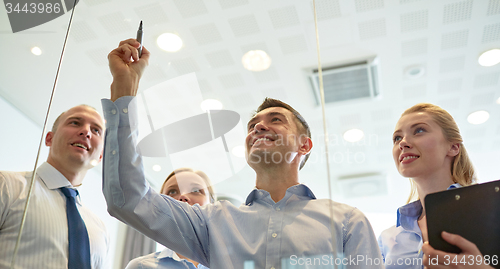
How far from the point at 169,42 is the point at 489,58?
1774 mm

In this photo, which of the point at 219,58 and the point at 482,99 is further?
the point at 482,99

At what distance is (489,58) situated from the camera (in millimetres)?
2133

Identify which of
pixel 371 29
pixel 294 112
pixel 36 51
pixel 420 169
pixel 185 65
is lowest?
pixel 420 169

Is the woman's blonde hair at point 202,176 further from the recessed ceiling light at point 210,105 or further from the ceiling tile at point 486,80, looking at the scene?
the ceiling tile at point 486,80

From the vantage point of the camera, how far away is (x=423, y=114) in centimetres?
132

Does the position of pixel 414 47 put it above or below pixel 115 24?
above

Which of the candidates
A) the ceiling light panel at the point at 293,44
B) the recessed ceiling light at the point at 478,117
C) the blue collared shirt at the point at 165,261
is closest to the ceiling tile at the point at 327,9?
the ceiling light panel at the point at 293,44

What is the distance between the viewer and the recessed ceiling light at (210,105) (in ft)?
4.68

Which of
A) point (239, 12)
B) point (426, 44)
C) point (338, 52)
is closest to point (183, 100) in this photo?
point (239, 12)

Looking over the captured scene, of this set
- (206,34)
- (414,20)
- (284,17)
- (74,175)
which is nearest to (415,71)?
(414,20)

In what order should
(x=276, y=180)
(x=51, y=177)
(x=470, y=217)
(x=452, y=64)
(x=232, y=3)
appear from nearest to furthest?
(x=470, y=217) < (x=51, y=177) < (x=276, y=180) < (x=232, y=3) < (x=452, y=64)

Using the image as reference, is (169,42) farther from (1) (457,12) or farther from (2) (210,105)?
(1) (457,12)

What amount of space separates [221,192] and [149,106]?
389 mm

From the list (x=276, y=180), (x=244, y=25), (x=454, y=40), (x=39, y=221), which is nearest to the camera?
(x=39, y=221)
